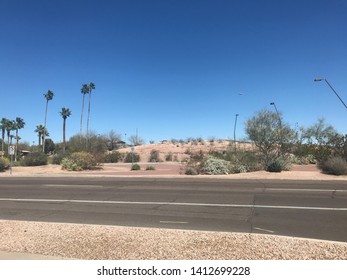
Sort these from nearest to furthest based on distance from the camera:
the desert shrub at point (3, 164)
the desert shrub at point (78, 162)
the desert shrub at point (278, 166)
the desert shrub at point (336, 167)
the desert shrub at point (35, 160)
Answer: the desert shrub at point (336, 167), the desert shrub at point (278, 166), the desert shrub at point (78, 162), the desert shrub at point (3, 164), the desert shrub at point (35, 160)

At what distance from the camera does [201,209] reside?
519 inches

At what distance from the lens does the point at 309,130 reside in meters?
48.5

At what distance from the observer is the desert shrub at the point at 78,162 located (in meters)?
39.3

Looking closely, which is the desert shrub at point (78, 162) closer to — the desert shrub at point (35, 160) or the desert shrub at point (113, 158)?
the desert shrub at point (35, 160)

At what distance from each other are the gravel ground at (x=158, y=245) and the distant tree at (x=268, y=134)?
88.7 ft

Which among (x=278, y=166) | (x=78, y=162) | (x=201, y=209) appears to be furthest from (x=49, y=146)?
(x=201, y=209)

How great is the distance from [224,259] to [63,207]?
9098 millimetres

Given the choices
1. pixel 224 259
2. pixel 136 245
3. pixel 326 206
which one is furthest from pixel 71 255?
pixel 326 206

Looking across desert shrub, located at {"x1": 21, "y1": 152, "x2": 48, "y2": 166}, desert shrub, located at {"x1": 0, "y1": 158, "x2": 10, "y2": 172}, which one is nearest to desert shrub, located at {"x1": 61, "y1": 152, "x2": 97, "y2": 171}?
desert shrub, located at {"x1": 0, "y1": 158, "x2": 10, "y2": 172}

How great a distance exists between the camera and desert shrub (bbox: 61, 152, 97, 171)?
39.3 m

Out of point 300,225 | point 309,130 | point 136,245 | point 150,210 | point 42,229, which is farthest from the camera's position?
point 309,130

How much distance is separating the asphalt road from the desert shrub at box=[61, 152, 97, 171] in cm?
2001

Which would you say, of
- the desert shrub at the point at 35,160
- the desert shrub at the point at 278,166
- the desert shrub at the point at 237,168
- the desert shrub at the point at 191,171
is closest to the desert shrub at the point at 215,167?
the desert shrub at the point at 237,168

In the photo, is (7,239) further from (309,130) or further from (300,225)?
(309,130)
